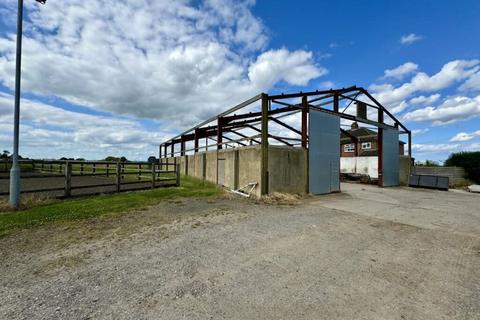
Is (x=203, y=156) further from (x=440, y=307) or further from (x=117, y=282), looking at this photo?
(x=440, y=307)

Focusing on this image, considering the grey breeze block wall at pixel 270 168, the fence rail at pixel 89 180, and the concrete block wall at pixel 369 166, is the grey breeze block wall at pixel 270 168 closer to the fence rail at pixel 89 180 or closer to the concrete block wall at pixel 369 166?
the fence rail at pixel 89 180

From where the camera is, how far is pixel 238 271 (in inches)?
125

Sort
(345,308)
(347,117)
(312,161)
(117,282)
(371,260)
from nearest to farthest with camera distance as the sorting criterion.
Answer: (345,308)
(117,282)
(371,260)
(312,161)
(347,117)

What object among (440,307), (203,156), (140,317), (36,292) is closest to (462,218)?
(440,307)

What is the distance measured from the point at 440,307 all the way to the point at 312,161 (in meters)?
9.36

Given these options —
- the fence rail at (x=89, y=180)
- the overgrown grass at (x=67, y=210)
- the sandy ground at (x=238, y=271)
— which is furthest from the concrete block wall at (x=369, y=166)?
the overgrown grass at (x=67, y=210)

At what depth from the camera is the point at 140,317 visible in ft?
7.20

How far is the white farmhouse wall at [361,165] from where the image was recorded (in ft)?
62.0

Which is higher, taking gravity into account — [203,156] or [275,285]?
[203,156]

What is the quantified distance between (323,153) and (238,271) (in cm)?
1008

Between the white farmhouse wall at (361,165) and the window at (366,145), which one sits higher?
the window at (366,145)

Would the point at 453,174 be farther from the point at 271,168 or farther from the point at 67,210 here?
the point at 67,210

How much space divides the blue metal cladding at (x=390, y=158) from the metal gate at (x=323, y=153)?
6.34 meters

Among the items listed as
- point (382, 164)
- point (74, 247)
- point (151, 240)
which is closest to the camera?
point (74, 247)
